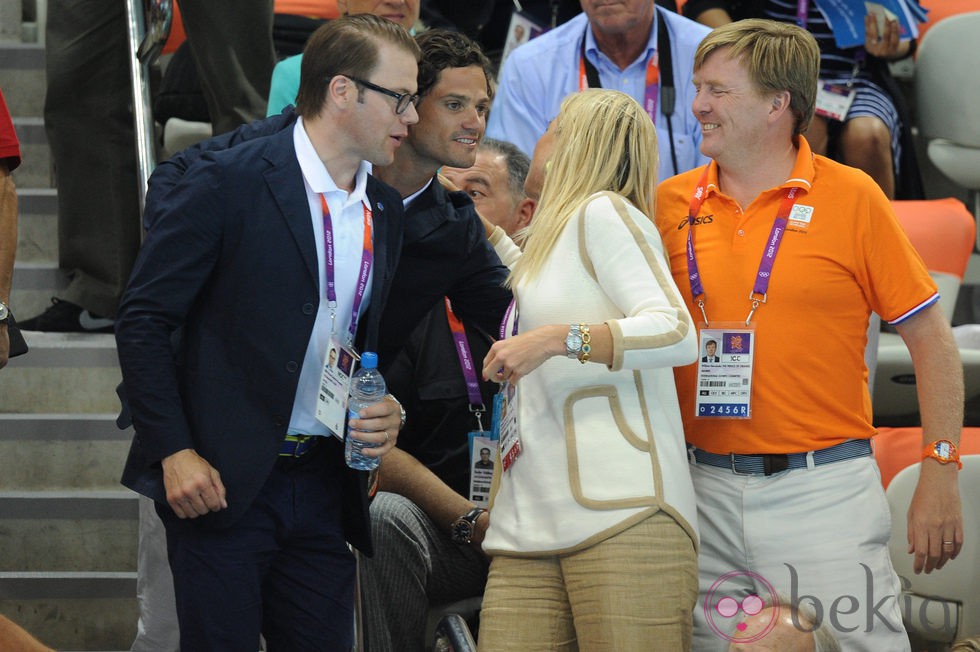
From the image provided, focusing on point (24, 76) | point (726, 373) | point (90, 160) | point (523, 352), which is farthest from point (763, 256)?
point (24, 76)

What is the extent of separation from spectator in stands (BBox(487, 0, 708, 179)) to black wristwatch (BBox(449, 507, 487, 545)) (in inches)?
68.5

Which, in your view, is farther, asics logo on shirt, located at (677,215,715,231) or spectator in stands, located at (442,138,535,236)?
spectator in stands, located at (442,138,535,236)

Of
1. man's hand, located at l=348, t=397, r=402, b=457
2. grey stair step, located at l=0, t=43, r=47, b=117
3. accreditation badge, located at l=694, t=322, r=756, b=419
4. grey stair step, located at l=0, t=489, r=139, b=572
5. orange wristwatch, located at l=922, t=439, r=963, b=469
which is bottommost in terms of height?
grey stair step, located at l=0, t=489, r=139, b=572

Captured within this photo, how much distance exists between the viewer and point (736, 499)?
2541 mm

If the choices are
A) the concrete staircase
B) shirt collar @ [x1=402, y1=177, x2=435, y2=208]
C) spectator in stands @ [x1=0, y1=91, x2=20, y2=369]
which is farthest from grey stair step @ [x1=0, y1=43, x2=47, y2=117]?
shirt collar @ [x1=402, y1=177, x2=435, y2=208]

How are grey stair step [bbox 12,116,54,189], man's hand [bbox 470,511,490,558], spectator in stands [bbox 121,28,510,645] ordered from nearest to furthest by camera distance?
spectator in stands [bbox 121,28,510,645], man's hand [bbox 470,511,490,558], grey stair step [bbox 12,116,54,189]

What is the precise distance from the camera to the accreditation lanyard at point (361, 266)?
2.46m

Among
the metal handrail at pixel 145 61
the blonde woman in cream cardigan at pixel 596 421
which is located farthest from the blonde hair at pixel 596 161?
the metal handrail at pixel 145 61

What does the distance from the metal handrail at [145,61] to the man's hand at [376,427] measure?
1.67 metres

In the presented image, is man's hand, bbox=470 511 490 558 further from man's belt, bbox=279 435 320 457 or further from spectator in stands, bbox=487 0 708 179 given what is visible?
spectator in stands, bbox=487 0 708 179

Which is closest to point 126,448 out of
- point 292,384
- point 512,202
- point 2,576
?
point 2,576

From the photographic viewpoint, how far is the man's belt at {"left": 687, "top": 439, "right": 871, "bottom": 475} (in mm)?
2533

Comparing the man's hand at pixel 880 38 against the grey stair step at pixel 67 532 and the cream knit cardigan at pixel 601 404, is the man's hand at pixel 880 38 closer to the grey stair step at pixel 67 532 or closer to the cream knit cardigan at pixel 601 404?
the cream knit cardigan at pixel 601 404

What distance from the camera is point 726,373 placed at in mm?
2555
